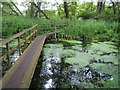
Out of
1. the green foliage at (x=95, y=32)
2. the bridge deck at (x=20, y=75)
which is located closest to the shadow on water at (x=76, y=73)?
the bridge deck at (x=20, y=75)

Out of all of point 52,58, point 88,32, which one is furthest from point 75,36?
point 52,58

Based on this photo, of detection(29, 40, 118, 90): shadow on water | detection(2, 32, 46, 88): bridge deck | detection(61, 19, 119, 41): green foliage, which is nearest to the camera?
detection(2, 32, 46, 88): bridge deck

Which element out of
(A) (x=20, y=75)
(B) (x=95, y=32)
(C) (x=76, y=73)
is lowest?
(C) (x=76, y=73)

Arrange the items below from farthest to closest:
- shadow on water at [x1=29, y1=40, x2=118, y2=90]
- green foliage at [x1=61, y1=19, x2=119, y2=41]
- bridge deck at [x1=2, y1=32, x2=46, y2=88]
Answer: green foliage at [x1=61, y1=19, x2=119, y2=41] < shadow on water at [x1=29, y1=40, x2=118, y2=90] < bridge deck at [x1=2, y1=32, x2=46, y2=88]

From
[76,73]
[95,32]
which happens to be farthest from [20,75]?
[95,32]

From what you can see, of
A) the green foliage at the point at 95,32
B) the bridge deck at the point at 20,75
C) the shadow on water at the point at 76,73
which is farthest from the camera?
the green foliage at the point at 95,32

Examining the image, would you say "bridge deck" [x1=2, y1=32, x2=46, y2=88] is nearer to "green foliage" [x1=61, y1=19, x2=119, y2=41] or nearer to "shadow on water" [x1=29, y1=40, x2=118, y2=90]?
"shadow on water" [x1=29, y1=40, x2=118, y2=90]

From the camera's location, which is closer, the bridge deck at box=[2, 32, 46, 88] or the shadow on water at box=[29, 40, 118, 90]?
the bridge deck at box=[2, 32, 46, 88]

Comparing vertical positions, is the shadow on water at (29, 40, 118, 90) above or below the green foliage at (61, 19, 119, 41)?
below

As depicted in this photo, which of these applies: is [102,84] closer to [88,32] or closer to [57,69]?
[57,69]

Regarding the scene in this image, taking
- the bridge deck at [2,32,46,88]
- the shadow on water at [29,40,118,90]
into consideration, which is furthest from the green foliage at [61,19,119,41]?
the bridge deck at [2,32,46,88]

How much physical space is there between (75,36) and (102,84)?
6969 mm

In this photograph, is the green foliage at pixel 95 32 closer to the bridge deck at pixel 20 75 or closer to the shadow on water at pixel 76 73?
the shadow on water at pixel 76 73

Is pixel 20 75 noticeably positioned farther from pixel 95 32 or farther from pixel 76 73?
pixel 95 32
